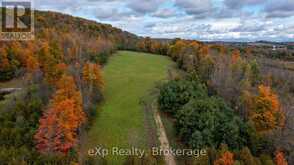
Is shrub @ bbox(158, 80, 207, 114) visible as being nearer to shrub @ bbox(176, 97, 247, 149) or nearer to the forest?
the forest

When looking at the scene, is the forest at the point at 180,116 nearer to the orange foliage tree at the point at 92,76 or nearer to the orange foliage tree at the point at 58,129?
the orange foliage tree at the point at 92,76

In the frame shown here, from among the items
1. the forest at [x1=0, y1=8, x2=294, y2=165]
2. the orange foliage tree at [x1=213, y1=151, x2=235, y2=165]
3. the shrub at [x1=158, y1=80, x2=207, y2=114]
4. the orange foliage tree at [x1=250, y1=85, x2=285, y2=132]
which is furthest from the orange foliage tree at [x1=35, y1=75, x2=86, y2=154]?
the orange foliage tree at [x1=250, y1=85, x2=285, y2=132]

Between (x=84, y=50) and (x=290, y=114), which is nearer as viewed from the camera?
(x=290, y=114)

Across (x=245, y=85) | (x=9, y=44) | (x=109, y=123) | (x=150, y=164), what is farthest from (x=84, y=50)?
(x=150, y=164)

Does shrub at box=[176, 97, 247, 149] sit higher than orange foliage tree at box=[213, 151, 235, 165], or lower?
higher

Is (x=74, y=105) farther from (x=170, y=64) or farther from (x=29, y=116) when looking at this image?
(x=170, y=64)

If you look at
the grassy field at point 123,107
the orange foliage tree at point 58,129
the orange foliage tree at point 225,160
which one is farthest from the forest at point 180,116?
the grassy field at point 123,107
